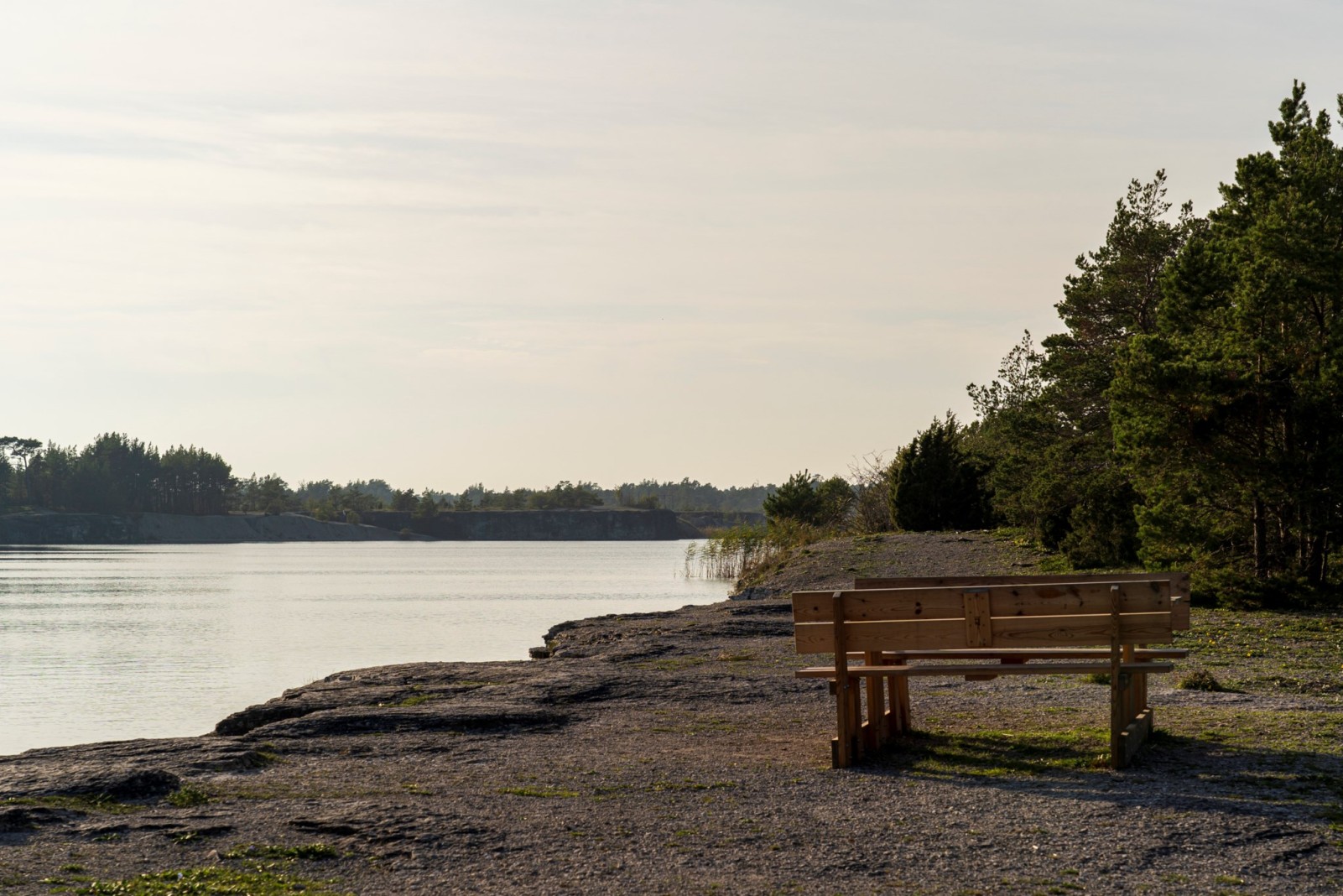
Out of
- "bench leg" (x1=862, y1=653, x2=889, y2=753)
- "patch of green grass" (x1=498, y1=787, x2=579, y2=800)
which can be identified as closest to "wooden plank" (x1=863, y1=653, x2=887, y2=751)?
"bench leg" (x1=862, y1=653, x2=889, y2=753)

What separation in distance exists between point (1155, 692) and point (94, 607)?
34038 millimetres

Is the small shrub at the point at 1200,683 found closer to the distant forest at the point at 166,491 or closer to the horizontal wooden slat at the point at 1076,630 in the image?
the horizontal wooden slat at the point at 1076,630

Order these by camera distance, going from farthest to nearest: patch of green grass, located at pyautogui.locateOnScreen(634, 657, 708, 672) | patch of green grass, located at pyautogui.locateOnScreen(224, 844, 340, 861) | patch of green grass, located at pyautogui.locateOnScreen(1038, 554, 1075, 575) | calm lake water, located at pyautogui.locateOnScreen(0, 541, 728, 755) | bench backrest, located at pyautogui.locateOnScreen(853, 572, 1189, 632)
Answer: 1. patch of green grass, located at pyautogui.locateOnScreen(1038, 554, 1075, 575)
2. calm lake water, located at pyautogui.locateOnScreen(0, 541, 728, 755)
3. patch of green grass, located at pyautogui.locateOnScreen(634, 657, 708, 672)
4. bench backrest, located at pyautogui.locateOnScreen(853, 572, 1189, 632)
5. patch of green grass, located at pyautogui.locateOnScreen(224, 844, 340, 861)

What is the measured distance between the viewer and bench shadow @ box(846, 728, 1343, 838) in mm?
6980

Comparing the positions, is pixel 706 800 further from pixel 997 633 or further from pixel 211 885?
pixel 211 885

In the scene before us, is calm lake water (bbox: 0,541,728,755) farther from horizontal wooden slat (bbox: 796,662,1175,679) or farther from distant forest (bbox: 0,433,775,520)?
distant forest (bbox: 0,433,775,520)

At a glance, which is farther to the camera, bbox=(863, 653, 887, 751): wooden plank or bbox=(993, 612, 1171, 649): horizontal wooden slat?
bbox=(863, 653, 887, 751): wooden plank

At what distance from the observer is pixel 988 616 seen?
830 centimetres

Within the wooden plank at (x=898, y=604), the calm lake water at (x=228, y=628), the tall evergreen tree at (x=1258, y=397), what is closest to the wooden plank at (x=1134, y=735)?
the wooden plank at (x=898, y=604)

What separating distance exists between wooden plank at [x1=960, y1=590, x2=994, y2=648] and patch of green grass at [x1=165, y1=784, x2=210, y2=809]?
466 centimetres

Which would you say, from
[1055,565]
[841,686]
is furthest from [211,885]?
[1055,565]

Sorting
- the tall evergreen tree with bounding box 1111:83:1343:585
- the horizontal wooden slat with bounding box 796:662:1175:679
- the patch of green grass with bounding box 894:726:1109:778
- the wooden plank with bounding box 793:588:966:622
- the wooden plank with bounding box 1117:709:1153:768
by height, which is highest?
the tall evergreen tree with bounding box 1111:83:1343:585

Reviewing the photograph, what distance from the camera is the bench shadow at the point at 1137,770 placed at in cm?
698

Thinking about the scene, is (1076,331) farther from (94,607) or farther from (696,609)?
(94,607)
